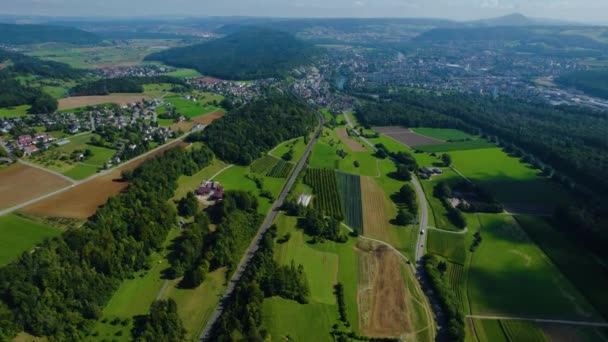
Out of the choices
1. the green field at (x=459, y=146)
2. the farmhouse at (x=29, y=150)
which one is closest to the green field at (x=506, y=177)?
the green field at (x=459, y=146)

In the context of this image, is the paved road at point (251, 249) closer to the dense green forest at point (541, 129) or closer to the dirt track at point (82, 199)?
the dirt track at point (82, 199)

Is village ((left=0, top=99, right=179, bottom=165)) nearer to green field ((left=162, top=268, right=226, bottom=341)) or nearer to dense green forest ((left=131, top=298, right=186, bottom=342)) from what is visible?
green field ((left=162, top=268, right=226, bottom=341))

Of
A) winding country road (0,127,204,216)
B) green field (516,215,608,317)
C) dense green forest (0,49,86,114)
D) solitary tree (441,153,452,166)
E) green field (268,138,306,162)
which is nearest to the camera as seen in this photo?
green field (516,215,608,317)

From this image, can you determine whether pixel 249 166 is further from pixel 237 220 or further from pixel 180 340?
pixel 180 340

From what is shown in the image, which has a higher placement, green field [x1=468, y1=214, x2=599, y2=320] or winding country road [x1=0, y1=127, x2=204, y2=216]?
winding country road [x1=0, y1=127, x2=204, y2=216]

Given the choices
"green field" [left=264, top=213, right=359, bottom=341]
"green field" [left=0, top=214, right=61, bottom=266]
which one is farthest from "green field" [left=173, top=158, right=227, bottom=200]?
"green field" [left=264, top=213, right=359, bottom=341]

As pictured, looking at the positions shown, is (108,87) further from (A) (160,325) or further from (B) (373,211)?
(A) (160,325)
